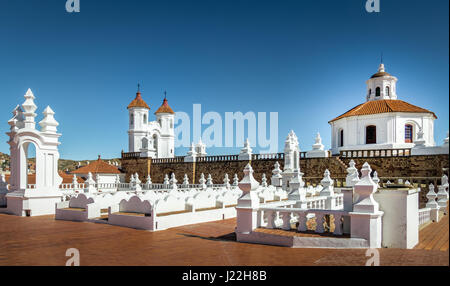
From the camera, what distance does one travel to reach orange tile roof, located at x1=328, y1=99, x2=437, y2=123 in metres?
31.2

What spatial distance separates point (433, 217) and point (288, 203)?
6137 millimetres

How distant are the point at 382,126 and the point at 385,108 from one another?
1895 mm

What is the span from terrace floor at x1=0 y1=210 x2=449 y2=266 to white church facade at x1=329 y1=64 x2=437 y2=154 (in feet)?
74.4

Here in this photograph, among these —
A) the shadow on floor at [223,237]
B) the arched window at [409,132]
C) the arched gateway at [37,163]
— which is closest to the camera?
the shadow on floor at [223,237]

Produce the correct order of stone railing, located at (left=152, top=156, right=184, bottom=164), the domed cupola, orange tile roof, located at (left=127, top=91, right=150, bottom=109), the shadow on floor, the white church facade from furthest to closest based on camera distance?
1. orange tile roof, located at (left=127, top=91, right=150, bottom=109)
2. stone railing, located at (left=152, top=156, right=184, bottom=164)
3. the domed cupola
4. the white church facade
5. the shadow on floor

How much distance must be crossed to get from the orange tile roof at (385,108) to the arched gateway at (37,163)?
87.3ft

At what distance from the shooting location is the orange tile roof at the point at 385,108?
3119cm

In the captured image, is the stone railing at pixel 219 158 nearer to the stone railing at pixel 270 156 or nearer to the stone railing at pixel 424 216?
the stone railing at pixel 270 156

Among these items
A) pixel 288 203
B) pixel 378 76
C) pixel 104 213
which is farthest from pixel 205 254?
pixel 378 76

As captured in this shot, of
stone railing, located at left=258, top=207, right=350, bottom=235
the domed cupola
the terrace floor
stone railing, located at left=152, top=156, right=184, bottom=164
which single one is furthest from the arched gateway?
the domed cupola

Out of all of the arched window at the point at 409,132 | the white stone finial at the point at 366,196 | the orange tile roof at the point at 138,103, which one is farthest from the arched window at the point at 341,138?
the white stone finial at the point at 366,196

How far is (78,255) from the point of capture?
21.6 ft

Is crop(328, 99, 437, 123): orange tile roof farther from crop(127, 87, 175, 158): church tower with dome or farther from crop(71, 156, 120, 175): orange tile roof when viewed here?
crop(71, 156, 120, 175): orange tile roof
